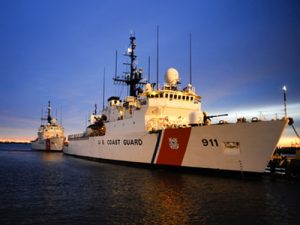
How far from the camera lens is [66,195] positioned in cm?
1211

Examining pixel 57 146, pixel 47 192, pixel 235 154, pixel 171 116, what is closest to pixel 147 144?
pixel 171 116

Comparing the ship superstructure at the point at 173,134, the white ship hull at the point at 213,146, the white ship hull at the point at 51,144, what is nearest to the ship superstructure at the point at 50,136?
the white ship hull at the point at 51,144

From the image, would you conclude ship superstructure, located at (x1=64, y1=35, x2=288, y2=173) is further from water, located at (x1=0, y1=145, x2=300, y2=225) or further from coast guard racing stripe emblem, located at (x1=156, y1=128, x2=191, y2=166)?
water, located at (x1=0, y1=145, x2=300, y2=225)

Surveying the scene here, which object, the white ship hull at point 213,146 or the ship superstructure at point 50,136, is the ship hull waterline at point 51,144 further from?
the white ship hull at point 213,146

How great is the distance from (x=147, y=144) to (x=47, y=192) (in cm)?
828

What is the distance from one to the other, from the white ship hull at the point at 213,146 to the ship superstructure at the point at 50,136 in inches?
1837

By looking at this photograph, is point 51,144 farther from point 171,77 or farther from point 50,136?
point 171,77

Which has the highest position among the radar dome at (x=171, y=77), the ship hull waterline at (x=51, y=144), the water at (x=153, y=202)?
the radar dome at (x=171, y=77)

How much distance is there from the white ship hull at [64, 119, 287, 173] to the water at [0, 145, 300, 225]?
1.07 metres

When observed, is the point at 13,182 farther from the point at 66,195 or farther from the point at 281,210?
the point at 281,210

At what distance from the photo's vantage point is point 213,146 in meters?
15.2

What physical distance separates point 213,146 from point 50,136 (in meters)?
59.2

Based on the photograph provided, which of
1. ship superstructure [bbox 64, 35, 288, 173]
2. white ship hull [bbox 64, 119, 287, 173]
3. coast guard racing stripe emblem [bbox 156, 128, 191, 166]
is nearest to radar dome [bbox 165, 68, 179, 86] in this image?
ship superstructure [bbox 64, 35, 288, 173]

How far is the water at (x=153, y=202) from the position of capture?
8.52 m
